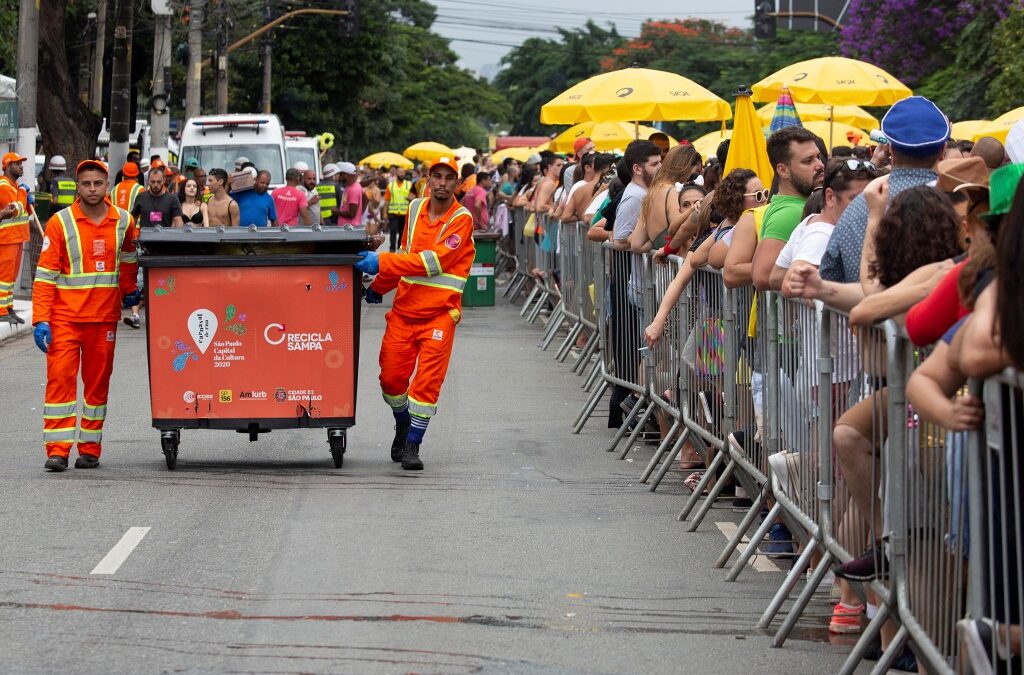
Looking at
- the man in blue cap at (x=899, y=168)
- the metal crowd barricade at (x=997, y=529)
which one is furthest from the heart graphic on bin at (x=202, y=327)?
the metal crowd barricade at (x=997, y=529)

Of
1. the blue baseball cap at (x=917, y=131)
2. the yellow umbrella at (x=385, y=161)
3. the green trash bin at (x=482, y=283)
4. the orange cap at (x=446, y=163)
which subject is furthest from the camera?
the yellow umbrella at (x=385, y=161)

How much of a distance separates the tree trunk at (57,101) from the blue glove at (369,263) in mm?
20628

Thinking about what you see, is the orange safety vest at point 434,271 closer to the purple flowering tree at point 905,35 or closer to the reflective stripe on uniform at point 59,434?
the reflective stripe on uniform at point 59,434

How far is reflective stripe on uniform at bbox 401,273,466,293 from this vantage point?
1052 cm

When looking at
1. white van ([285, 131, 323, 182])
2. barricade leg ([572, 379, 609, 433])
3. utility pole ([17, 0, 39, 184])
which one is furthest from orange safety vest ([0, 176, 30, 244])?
white van ([285, 131, 323, 182])

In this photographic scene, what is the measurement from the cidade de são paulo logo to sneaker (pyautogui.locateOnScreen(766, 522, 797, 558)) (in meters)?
3.17

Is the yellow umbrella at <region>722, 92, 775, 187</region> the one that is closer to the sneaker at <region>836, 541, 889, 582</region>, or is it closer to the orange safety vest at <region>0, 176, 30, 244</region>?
the sneaker at <region>836, 541, 889, 582</region>

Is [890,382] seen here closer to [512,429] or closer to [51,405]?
[51,405]

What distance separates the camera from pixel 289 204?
22.7m

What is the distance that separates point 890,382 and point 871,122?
14.6m

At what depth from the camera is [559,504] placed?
9578mm

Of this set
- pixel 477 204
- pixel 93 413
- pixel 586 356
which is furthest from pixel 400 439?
pixel 477 204

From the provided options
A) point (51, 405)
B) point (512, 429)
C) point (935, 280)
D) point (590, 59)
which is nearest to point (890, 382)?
point (935, 280)

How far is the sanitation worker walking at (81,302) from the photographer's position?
10.4m
